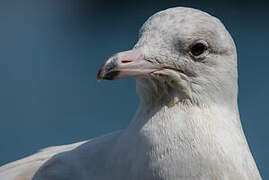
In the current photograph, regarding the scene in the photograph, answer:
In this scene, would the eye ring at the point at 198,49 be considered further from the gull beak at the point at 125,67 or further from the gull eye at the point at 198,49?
the gull beak at the point at 125,67

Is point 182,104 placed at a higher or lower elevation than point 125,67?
lower

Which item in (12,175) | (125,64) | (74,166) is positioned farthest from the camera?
(12,175)

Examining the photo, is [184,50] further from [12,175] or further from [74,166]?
[12,175]

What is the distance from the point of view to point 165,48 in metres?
1.55

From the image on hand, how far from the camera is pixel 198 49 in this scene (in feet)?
5.17

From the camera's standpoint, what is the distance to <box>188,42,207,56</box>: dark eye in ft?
5.15

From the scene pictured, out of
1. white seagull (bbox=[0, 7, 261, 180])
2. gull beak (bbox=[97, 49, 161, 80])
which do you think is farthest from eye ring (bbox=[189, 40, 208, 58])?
gull beak (bbox=[97, 49, 161, 80])

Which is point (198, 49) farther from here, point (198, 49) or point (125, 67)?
point (125, 67)

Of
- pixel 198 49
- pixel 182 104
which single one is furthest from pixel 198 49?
pixel 182 104

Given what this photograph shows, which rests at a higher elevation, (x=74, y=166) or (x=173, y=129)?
(x=173, y=129)

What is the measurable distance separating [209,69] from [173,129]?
24 centimetres

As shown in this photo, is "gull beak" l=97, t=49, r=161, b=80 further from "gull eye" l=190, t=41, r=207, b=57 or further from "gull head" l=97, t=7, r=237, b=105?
"gull eye" l=190, t=41, r=207, b=57

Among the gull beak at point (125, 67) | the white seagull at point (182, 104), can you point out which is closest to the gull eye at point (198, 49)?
the white seagull at point (182, 104)

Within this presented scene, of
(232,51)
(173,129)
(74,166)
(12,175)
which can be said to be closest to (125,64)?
(173,129)
